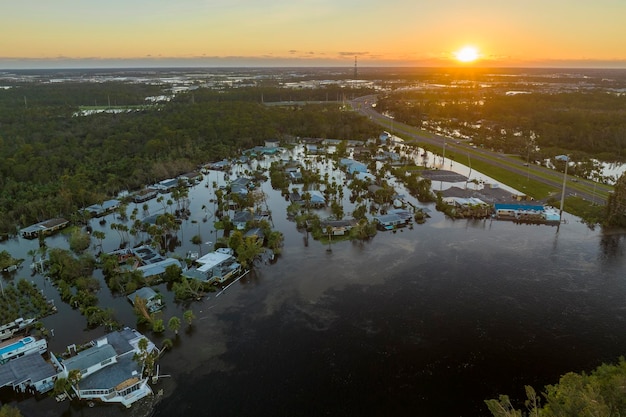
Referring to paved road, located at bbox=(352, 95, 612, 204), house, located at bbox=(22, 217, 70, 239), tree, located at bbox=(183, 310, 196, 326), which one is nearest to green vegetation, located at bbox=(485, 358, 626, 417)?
tree, located at bbox=(183, 310, 196, 326)

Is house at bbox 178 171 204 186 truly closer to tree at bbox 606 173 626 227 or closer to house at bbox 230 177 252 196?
house at bbox 230 177 252 196

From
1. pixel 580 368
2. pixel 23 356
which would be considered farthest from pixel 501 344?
pixel 23 356

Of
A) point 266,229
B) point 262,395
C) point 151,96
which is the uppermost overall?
point 151,96

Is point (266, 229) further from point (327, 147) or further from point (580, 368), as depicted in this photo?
point (327, 147)

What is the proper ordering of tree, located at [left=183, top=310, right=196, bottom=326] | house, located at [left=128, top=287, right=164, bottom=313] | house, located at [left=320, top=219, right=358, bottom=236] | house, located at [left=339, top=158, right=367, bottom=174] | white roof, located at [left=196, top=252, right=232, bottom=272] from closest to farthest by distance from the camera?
tree, located at [left=183, top=310, right=196, bottom=326] < house, located at [left=128, top=287, right=164, bottom=313] < white roof, located at [left=196, top=252, right=232, bottom=272] < house, located at [left=320, top=219, right=358, bottom=236] < house, located at [left=339, top=158, right=367, bottom=174]

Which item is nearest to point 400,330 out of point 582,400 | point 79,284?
point 582,400
